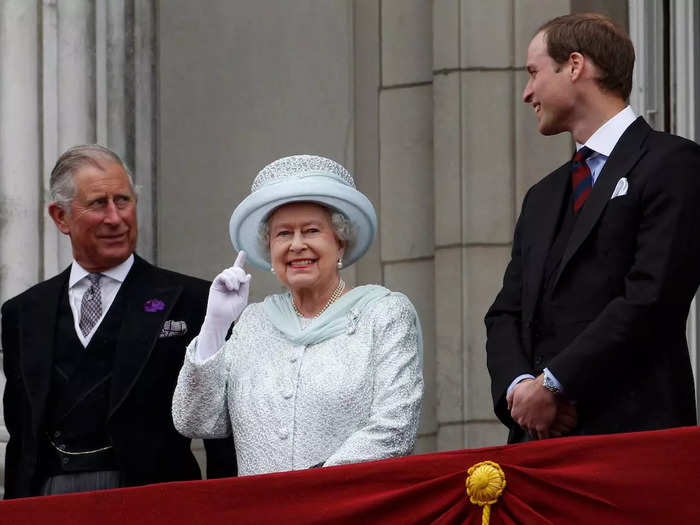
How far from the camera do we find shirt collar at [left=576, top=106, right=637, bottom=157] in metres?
5.62

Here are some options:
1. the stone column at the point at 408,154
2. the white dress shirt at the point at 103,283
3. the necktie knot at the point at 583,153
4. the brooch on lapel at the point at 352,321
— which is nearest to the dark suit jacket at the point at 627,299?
the necktie knot at the point at 583,153

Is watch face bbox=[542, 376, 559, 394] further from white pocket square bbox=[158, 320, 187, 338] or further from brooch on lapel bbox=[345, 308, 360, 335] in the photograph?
white pocket square bbox=[158, 320, 187, 338]

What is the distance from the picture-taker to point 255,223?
5.95 meters

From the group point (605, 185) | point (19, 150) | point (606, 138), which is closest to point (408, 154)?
point (19, 150)

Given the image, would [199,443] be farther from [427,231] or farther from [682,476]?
[682,476]

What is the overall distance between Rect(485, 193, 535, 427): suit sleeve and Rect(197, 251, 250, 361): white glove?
2.30ft

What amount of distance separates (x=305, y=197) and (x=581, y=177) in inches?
30.4

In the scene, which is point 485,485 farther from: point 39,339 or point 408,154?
point 408,154

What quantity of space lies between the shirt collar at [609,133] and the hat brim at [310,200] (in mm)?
685

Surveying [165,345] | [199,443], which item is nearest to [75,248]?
[165,345]

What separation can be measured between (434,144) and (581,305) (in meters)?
2.34

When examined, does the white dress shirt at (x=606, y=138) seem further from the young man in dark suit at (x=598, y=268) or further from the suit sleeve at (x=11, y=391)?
the suit sleeve at (x=11, y=391)

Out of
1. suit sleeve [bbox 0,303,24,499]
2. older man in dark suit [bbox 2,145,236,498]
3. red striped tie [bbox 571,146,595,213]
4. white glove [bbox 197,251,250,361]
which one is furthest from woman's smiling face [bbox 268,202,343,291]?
suit sleeve [bbox 0,303,24,499]

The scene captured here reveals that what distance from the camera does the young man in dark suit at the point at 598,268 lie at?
5305mm
